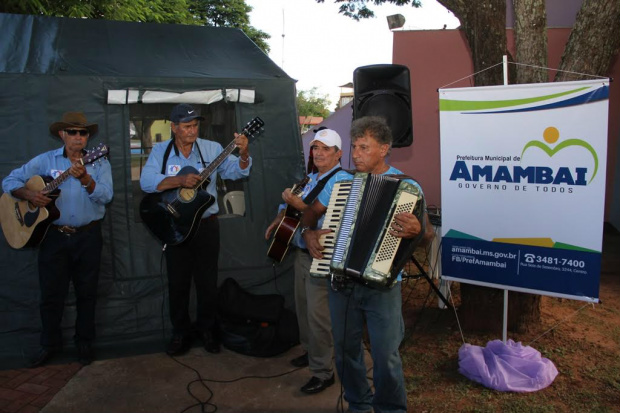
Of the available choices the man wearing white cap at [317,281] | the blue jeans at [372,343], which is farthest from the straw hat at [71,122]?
the blue jeans at [372,343]

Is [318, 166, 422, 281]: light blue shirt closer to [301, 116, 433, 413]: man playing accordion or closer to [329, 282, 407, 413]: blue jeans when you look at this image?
[301, 116, 433, 413]: man playing accordion

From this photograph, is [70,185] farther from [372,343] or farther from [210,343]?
[372,343]

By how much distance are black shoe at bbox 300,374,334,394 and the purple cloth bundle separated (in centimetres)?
108

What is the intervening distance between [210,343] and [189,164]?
1.59 metres

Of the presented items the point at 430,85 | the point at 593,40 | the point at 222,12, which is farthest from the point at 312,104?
the point at 593,40

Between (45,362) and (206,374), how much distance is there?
1371 mm

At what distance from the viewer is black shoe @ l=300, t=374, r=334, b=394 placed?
3.91 metres

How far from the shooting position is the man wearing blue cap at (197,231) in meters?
4.26

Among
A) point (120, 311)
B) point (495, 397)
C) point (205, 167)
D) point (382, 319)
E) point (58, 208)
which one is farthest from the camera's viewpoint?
point (120, 311)

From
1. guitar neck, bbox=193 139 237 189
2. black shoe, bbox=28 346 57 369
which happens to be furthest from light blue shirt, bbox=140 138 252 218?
black shoe, bbox=28 346 57 369

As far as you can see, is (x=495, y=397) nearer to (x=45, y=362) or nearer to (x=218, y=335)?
(x=218, y=335)

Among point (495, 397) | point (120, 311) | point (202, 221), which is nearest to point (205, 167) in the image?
point (202, 221)

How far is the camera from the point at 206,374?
13.9ft

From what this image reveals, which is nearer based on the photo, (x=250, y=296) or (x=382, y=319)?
(x=382, y=319)
